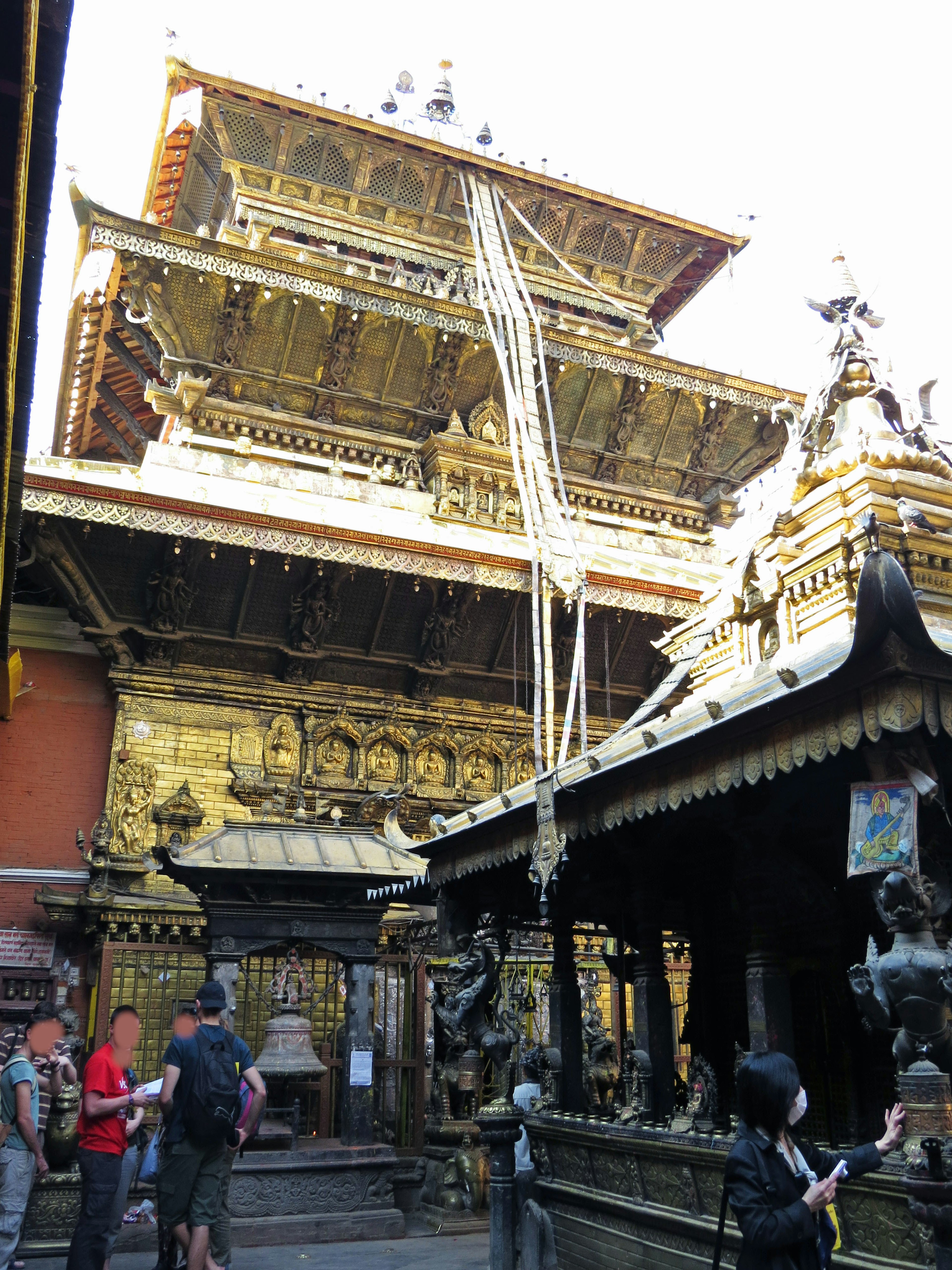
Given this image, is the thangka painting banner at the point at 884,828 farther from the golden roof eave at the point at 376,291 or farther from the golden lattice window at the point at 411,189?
the golden lattice window at the point at 411,189

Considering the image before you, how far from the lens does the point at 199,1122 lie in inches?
208

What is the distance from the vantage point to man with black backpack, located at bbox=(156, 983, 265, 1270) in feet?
17.4

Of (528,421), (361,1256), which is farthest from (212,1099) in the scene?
(528,421)

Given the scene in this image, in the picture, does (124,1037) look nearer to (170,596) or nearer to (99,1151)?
(99,1151)

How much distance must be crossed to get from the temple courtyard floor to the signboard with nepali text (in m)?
4.02

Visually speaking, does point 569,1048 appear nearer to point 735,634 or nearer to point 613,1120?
point 613,1120

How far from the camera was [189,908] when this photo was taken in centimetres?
1210

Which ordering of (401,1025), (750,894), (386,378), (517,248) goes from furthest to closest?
(517,248), (386,378), (401,1025), (750,894)

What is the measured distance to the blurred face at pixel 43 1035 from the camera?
630cm

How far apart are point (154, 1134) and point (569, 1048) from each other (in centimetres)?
318

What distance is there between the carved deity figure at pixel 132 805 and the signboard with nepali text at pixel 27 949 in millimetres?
1221

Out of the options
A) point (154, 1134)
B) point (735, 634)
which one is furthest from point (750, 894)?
point (154, 1134)

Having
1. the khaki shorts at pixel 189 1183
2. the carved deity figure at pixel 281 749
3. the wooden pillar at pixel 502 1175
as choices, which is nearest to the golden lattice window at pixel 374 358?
the carved deity figure at pixel 281 749

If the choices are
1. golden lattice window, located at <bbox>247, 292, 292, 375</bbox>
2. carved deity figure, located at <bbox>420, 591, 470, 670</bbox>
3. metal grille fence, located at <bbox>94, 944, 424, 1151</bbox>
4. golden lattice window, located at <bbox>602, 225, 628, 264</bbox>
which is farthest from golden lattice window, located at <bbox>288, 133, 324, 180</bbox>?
metal grille fence, located at <bbox>94, 944, 424, 1151</bbox>
